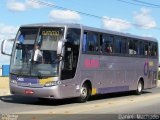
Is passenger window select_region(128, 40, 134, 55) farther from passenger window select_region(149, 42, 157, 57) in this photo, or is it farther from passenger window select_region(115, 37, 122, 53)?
passenger window select_region(149, 42, 157, 57)

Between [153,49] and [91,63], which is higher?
[153,49]

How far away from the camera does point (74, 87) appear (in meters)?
19.6

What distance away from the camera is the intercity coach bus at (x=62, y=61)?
18.5 meters

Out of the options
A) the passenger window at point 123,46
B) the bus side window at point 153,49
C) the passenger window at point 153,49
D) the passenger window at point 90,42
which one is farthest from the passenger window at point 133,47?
the passenger window at point 90,42

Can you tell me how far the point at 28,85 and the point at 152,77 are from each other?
12.0m

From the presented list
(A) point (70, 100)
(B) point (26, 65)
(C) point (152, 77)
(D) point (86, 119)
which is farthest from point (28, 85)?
(C) point (152, 77)

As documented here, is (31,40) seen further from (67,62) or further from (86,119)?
(86,119)

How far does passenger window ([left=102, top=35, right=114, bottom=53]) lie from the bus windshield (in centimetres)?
380

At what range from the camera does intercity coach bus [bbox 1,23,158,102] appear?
18.5 metres

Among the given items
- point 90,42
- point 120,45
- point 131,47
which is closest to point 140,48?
point 131,47

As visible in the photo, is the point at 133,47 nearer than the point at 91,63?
No

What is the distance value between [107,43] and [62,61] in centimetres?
440

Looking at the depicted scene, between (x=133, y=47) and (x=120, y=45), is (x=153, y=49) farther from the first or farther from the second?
(x=120, y=45)

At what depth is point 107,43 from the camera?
2253 centimetres
